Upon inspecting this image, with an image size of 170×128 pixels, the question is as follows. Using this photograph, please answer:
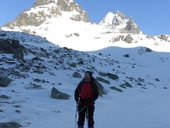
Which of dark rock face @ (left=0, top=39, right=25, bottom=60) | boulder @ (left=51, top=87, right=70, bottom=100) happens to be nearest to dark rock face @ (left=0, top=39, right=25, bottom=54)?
dark rock face @ (left=0, top=39, right=25, bottom=60)

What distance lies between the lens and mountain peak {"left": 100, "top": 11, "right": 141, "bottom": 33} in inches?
5733

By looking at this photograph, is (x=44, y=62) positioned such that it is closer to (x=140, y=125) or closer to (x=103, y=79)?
(x=103, y=79)

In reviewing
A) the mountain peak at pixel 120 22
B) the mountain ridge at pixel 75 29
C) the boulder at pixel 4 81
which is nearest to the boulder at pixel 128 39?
the mountain ridge at pixel 75 29

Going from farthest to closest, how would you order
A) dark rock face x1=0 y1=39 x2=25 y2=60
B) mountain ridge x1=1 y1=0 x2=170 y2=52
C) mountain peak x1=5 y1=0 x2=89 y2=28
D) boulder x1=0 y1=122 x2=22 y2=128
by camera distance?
mountain peak x1=5 y1=0 x2=89 y2=28
mountain ridge x1=1 y1=0 x2=170 y2=52
dark rock face x1=0 y1=39 x2=25 y2=60
boulder x1=0 y1=122 x2=22 y2=128

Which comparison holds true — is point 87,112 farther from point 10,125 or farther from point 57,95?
point 57,95

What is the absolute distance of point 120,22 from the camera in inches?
6299

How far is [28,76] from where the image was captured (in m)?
29.2

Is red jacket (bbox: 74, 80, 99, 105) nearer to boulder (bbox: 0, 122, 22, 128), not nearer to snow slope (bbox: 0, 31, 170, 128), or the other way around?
boulder (bbox: 0, 122, 22, 128)

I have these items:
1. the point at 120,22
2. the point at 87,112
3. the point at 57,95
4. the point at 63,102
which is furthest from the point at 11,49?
the point at 120,22

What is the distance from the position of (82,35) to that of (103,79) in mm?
55362

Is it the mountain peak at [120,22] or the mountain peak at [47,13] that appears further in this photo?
the mountain peak at [120,22]

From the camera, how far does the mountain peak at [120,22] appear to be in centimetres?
14562

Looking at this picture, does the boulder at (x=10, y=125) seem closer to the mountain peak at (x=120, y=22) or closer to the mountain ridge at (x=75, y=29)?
the mountain ridge at (x=75, y=29)

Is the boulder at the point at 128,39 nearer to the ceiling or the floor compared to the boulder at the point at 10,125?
nearer to the ceiling
